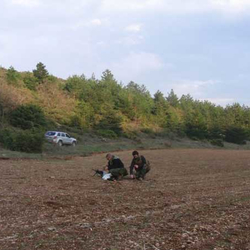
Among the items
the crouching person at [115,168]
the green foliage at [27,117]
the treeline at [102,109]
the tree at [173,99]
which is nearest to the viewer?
the crouching person at [115,168]

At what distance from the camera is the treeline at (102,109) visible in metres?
46.1

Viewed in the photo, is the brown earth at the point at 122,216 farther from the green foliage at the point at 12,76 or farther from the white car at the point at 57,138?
the green foliage at the point at 12,76

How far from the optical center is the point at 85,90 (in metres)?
61.2

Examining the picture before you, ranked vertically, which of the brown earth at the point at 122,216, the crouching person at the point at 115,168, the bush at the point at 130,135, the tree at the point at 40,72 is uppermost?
the tree at the point at 40,72

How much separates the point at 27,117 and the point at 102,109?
2109 centimetres

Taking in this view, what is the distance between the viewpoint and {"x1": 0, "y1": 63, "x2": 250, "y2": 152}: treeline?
4609cm

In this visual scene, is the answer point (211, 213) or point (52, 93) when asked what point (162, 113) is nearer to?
point (52, 93)

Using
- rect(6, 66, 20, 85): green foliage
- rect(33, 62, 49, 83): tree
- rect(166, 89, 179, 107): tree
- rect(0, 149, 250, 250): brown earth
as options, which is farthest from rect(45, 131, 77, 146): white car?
rect(166, 89, 179, 107): tree

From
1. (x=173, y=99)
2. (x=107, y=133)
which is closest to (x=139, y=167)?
(x=107, y=133)

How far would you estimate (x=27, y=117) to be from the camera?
3853 cm

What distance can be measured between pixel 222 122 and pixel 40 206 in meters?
74.9

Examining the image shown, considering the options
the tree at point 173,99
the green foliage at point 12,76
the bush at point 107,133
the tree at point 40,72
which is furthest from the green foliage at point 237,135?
the green foliage at point 12,76

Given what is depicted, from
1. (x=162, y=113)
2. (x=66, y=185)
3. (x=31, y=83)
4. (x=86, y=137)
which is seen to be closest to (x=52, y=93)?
(x=31, y=83)

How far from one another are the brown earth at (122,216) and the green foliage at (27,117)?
92.1 feet
